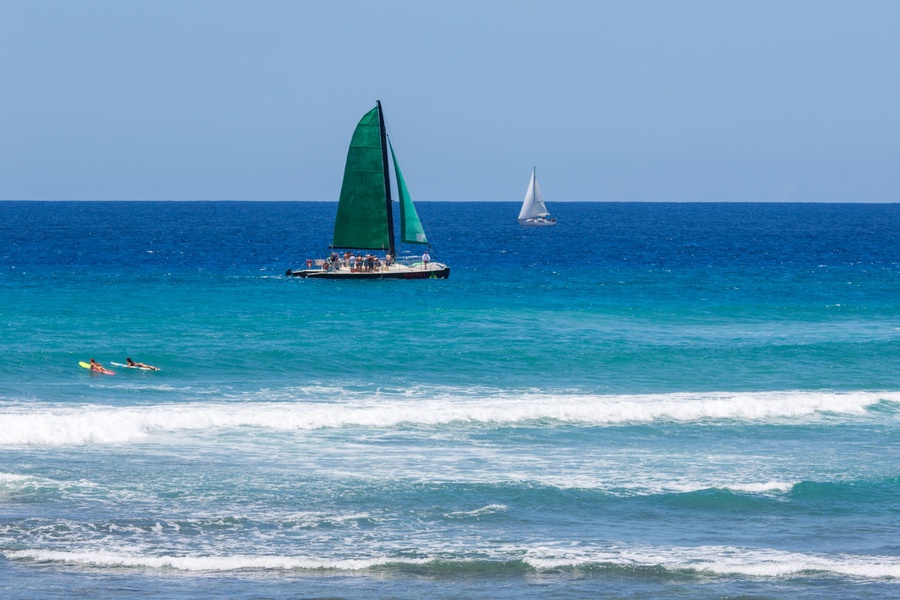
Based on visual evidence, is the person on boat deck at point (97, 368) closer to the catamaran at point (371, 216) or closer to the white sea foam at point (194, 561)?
the white sea foam at point (194, 561)

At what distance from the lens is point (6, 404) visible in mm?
31844

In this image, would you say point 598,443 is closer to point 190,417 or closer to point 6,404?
point 190,417

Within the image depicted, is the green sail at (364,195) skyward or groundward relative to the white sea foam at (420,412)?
skyward

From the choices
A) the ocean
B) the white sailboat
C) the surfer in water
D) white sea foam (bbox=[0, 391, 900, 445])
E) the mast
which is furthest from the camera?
the white sailboat

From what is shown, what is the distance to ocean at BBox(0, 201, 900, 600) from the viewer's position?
18.5m

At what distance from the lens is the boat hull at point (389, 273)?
6781cm

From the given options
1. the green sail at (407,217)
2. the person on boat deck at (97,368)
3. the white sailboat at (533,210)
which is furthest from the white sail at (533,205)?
the person on boat deck at (97,368)

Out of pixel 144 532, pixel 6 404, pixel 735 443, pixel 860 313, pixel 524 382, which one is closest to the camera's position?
pixel 144 532

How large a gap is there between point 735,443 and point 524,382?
10181mm

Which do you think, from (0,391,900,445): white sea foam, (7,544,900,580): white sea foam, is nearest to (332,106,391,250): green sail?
(0,391,900,445): white sea foam

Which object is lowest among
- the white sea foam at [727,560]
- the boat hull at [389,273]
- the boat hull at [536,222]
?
the white sea foam at [727,560]

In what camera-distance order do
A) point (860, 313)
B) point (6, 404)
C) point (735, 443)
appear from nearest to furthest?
point (735, 443) < point (6, 404) < point (860, 313)

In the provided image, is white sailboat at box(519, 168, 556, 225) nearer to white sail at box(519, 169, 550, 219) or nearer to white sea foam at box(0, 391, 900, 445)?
white sail at box(519, 169, 550, 219)

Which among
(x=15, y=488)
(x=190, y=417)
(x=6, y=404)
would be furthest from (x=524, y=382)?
(x=15, y=488)
